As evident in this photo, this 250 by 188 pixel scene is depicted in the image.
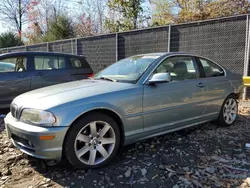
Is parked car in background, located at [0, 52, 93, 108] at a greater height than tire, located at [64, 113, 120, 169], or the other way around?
parked car in background, located at [0, 52, 93, 108]

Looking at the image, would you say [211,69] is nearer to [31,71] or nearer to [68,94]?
[68,94]

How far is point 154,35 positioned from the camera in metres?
8.62

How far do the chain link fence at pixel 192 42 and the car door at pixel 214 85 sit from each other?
2.62 metres

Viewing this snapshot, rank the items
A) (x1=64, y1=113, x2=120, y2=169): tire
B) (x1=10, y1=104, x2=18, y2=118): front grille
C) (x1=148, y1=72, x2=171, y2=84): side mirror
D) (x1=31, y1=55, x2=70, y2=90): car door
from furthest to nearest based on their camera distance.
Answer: (x1=31, y1=55, x2=70, y2=90): car door, (x1=148, y1=72, x2=171, y2=84): side mirror, (x1=10, y1=104, x2=18, y2=118): front grille, (x1=64, y1=113, x2=120, y2=169): tire

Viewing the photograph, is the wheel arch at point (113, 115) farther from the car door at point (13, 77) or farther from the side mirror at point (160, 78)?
the car door at point (13, 77)

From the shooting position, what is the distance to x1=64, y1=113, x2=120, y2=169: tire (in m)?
2.81

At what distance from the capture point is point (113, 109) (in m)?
3.05

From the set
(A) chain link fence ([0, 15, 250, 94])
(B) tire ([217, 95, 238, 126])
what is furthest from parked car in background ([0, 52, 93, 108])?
(B) tire ([217, 95, 238, 126])

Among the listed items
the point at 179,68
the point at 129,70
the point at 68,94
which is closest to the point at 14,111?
the point at 68,94

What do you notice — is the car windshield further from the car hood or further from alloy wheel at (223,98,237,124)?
alloy wheel at (223,98,237,124)

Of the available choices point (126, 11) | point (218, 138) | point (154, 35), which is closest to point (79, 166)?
point (218, 138)

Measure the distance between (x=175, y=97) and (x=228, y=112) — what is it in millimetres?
1684

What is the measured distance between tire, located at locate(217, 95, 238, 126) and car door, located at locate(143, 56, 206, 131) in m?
0.69

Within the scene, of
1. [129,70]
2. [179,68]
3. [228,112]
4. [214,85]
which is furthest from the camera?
[228,112]
